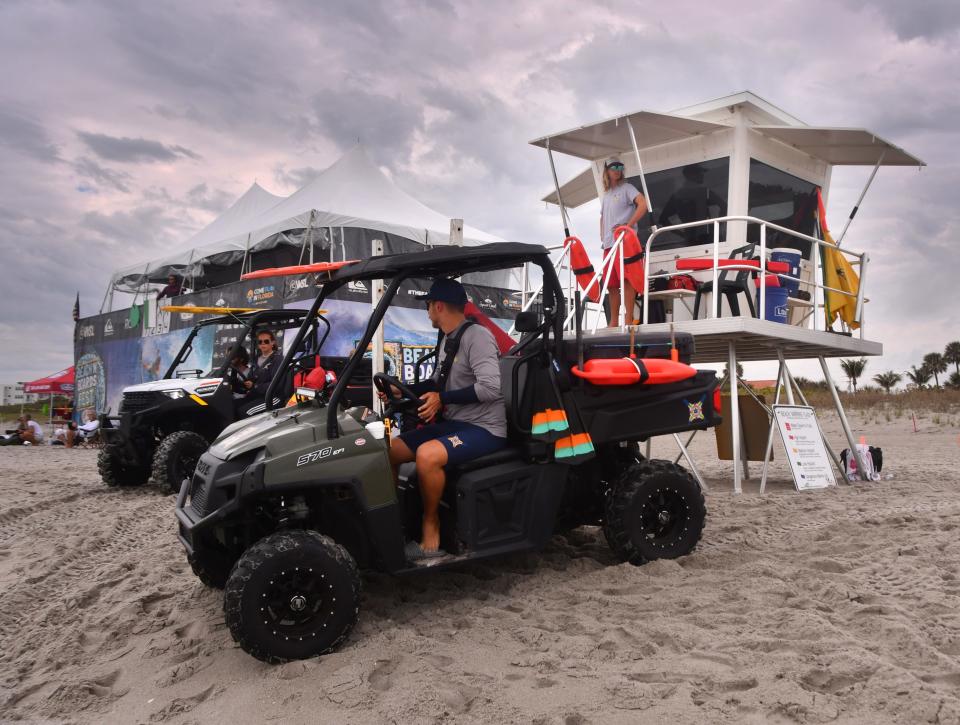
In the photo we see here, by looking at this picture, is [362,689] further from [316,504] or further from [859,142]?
[859,142]

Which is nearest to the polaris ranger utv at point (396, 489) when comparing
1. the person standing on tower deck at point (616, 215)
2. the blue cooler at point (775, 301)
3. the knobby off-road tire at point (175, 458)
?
the person standing on tower deck at point (616, 215)

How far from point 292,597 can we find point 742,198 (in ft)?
25.8

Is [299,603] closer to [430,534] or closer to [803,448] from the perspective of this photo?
[430,534]

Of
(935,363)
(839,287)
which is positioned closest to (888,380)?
(935,363)

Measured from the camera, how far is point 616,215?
29.0 feet

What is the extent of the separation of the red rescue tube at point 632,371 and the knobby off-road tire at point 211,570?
235 cm

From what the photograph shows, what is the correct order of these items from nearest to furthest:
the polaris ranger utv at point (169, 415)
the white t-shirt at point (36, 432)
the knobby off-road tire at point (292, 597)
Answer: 1. the knobby off-road tire at point (292, 597)
2. the polaris ranger utv at point (169, 415)
3. the white t-shirt at point (36, 432)

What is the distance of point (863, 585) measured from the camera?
4.34 m

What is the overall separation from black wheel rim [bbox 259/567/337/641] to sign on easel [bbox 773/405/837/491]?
607 cm

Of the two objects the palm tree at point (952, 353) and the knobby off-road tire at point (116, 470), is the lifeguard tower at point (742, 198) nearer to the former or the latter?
the knobby off-road tire at point (116, 470)

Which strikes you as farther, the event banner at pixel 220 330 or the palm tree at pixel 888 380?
the palm tree at pixel 888 380

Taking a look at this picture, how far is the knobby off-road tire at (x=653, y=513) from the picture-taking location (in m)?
4.78

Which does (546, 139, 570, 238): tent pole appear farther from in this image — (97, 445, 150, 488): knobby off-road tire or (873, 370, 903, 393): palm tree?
(873, 370, 903, 393): palm tree

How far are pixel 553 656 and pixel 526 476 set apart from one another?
115 cm
